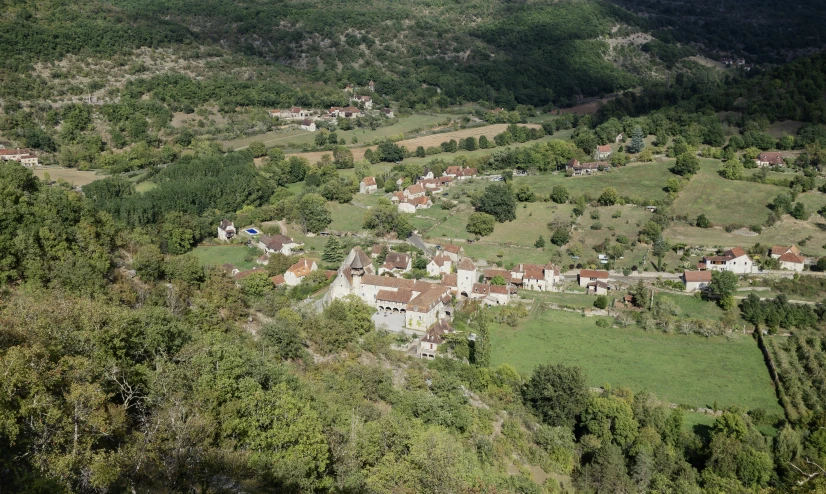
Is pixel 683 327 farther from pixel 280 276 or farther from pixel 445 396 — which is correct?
pixel 280 276

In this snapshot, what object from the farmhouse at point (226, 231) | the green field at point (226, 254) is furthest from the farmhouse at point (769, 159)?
the farmhouse at point (226, 231)

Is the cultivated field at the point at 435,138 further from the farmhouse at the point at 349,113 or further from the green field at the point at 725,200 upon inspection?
the green field at the point at 725,200

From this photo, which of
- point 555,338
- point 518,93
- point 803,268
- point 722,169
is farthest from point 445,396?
point 518,93

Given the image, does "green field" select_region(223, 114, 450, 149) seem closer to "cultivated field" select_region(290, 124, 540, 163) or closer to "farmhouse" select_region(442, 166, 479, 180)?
"cultivated field" select_region(290, 124, 540, 163)

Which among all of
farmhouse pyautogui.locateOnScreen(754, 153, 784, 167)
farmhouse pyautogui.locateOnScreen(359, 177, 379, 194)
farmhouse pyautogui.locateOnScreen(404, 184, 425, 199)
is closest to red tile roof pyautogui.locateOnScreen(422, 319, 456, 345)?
farmhouse pyautogui.locateOnScreen(404, 184, 425, 199)

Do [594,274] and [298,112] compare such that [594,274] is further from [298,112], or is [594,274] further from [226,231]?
[298,112]

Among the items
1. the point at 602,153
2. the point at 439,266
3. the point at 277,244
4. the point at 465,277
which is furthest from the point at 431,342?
the point at 602,153

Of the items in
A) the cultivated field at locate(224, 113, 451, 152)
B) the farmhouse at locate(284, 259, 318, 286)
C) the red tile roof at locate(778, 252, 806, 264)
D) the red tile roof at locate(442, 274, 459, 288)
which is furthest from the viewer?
the cultivated field at locate(224, 113, 451, 152)
